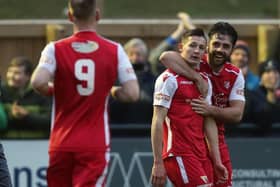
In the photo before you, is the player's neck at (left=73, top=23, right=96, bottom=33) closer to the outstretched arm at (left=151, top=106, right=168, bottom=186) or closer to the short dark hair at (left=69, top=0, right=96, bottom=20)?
the short dark hair at (left=69, top=0, right=96, bottom=20)

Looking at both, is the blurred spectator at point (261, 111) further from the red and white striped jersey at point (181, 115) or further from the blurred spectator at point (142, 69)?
the red and white striped jersey at point (181, 115)

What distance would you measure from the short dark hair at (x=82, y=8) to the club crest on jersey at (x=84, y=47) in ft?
0.67

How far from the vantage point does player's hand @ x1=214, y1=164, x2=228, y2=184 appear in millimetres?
8672

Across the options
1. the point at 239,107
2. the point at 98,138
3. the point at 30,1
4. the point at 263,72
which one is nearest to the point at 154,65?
the point at 263,72

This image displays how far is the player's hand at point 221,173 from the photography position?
28.5 ft

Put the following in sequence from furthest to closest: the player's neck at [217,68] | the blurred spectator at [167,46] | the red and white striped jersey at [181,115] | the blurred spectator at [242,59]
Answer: the blurred spectator at [167,46]
the blurred spectator at [242,59]
the player's neck at [217,68]
the red and white striped jersey at [181,115]

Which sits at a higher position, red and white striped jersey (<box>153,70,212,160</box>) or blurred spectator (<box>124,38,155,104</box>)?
red and white striped jersey (<box>153,70,212,160</box>)

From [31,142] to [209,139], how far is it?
323cm

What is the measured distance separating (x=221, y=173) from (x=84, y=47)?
1773mm

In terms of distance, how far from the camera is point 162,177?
8.40m

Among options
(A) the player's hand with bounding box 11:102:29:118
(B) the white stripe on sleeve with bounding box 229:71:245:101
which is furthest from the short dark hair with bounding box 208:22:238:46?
(A) the player's hand with bounding box 11:102:29:118

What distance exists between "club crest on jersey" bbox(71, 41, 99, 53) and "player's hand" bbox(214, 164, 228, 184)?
5.43 feet

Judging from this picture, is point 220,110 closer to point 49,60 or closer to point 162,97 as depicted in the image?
point 162,97

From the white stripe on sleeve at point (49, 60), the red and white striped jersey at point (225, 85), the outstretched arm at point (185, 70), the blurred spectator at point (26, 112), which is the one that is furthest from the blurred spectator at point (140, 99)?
the white stripe on sleeve at point (49, 60)
